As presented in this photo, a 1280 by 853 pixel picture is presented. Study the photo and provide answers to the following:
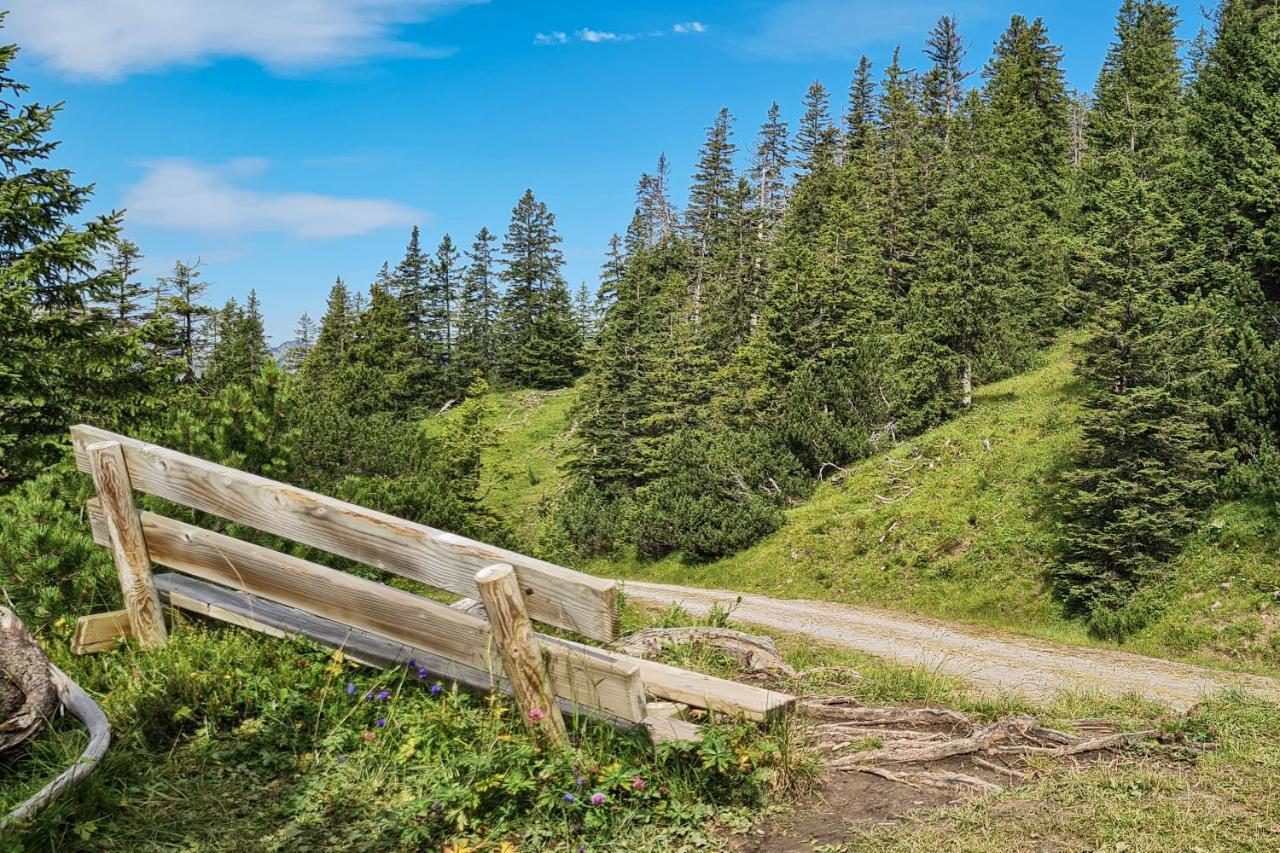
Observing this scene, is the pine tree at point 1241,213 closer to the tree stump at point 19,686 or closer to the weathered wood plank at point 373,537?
the weathered wood plank at point 373,537

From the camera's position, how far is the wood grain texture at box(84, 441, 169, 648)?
420 centimetres

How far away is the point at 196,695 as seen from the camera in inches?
156

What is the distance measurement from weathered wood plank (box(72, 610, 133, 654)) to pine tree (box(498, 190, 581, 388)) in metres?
53.4

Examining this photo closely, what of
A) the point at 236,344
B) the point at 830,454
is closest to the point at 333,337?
the point at 236,344

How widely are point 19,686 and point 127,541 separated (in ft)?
3.95

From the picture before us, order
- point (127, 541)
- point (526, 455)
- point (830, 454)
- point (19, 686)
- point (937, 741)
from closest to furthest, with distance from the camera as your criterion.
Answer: point (19, 686) → point (127, 541) → point (937, 741) → point (830, 454) → point (526, 455)

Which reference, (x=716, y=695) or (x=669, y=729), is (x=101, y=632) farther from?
(x=716, y=695)

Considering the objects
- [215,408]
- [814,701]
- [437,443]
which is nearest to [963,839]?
[814,701]

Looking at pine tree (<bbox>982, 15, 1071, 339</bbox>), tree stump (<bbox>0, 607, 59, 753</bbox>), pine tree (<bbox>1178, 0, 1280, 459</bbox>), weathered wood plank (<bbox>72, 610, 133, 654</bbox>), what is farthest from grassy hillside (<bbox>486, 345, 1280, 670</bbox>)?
Result: tree stump (<bbox>0, 607, 59, 753</bbox>)

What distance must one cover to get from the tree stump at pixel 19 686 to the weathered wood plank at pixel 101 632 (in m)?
1.15

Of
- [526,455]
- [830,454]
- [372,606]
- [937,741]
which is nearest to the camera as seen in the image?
[372,606]

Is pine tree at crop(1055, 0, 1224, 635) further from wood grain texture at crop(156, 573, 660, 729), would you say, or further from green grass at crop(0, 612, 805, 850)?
wood grain texture at crop(156, 573, 660, 729)

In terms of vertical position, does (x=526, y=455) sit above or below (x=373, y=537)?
below

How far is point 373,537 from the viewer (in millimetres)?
3545
